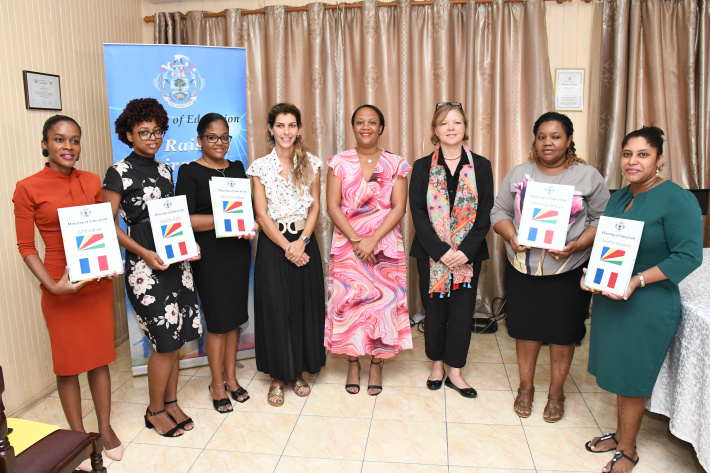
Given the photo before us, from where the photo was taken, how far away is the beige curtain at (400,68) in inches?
151

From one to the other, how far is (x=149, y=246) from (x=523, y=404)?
6.82 feet

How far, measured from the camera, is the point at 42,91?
2.94 metres

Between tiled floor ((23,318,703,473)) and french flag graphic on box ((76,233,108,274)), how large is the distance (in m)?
A: 0.95

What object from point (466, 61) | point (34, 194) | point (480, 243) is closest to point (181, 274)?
Answer: point (34, 194)

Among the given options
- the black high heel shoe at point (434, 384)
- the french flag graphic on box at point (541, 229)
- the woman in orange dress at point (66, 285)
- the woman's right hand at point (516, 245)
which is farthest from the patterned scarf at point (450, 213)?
the woman in orange dress at point (66, 285)

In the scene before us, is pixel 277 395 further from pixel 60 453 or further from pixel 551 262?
pixel 551 262

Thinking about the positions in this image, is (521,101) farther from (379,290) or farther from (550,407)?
(550,407)

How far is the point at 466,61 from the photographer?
390 cm

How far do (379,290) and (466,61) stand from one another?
2.09m

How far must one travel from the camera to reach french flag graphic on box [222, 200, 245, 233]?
2512 mm

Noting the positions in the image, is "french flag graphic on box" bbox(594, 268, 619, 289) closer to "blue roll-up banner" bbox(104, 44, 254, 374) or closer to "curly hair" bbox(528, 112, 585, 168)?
"curly hair" bbox(528, 112, 585, 168)

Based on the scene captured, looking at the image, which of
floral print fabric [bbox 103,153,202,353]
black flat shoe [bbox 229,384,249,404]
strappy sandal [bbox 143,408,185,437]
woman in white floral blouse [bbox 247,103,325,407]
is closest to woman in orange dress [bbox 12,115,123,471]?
floral print fabric [bbox 103,153,202,353]

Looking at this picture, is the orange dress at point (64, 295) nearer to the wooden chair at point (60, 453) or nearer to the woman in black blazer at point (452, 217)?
the wooden chair at point (60, 453)

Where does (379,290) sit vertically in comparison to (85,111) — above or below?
below
